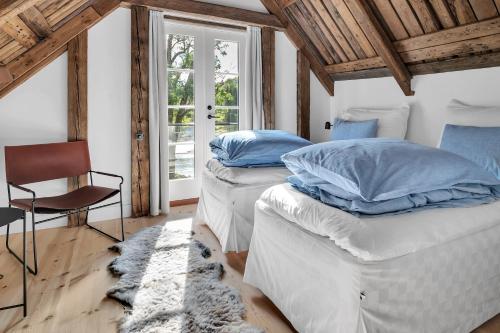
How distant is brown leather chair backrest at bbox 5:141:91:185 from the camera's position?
248 cm

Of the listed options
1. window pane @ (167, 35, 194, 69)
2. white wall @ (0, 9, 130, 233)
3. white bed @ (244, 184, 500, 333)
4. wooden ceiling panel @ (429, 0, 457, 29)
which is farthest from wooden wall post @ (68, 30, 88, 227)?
Answer: wooden ceiling panel @ (429, 0, 457, 29)

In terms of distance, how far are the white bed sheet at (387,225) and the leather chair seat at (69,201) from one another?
151 centimetres

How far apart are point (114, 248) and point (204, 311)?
1.13 metres

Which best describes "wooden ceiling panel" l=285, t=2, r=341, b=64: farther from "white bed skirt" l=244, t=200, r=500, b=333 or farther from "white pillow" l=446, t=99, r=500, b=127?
"white bed skirt" l=244, t=200, r=500, b=333

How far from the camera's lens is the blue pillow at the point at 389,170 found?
1376 millimetres

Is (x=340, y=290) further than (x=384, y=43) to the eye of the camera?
No

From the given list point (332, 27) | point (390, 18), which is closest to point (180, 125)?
point (332, 27)

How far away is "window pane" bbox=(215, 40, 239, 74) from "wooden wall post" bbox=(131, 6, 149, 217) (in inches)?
32.6

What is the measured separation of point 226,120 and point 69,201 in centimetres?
196

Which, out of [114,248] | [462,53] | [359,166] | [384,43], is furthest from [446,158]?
[114,248]

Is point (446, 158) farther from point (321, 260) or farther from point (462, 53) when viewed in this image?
point (462, 53)

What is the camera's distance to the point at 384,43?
10.1ft

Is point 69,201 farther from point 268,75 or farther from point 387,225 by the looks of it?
point 268,75

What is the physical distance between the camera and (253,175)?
8.21 ft
